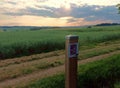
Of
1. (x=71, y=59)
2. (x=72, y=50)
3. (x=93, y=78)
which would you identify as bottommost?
(x=93, y=78)

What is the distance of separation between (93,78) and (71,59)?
3805 mm

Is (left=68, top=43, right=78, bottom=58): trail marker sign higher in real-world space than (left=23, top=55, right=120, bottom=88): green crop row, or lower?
higher

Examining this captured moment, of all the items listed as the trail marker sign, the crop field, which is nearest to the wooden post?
the trail marker sign

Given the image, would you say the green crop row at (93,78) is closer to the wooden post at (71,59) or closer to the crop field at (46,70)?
the crop field at (46,70)

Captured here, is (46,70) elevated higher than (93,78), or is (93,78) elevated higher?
(93,78)

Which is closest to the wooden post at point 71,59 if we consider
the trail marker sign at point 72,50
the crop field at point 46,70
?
the trail marker sign at point 72,50

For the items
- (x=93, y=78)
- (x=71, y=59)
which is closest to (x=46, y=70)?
(x=93, y=78)

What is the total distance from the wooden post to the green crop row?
8.02 ft

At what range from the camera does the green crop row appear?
1115 cm

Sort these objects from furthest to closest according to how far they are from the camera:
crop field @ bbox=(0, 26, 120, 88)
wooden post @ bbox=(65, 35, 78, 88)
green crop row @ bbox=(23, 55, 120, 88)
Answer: crop field @ bbox=(0, 26, 120, 88) → green crop row @ bbox=(23, 55, 120, 88) → wooden post @ bbox=(65, 35, 78, 88)

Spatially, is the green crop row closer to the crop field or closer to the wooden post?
the crop field

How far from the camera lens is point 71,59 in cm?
831

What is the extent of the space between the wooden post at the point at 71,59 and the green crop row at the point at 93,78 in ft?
8.02

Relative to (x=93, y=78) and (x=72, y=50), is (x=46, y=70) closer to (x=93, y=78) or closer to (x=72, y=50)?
(x=93, y=78)
